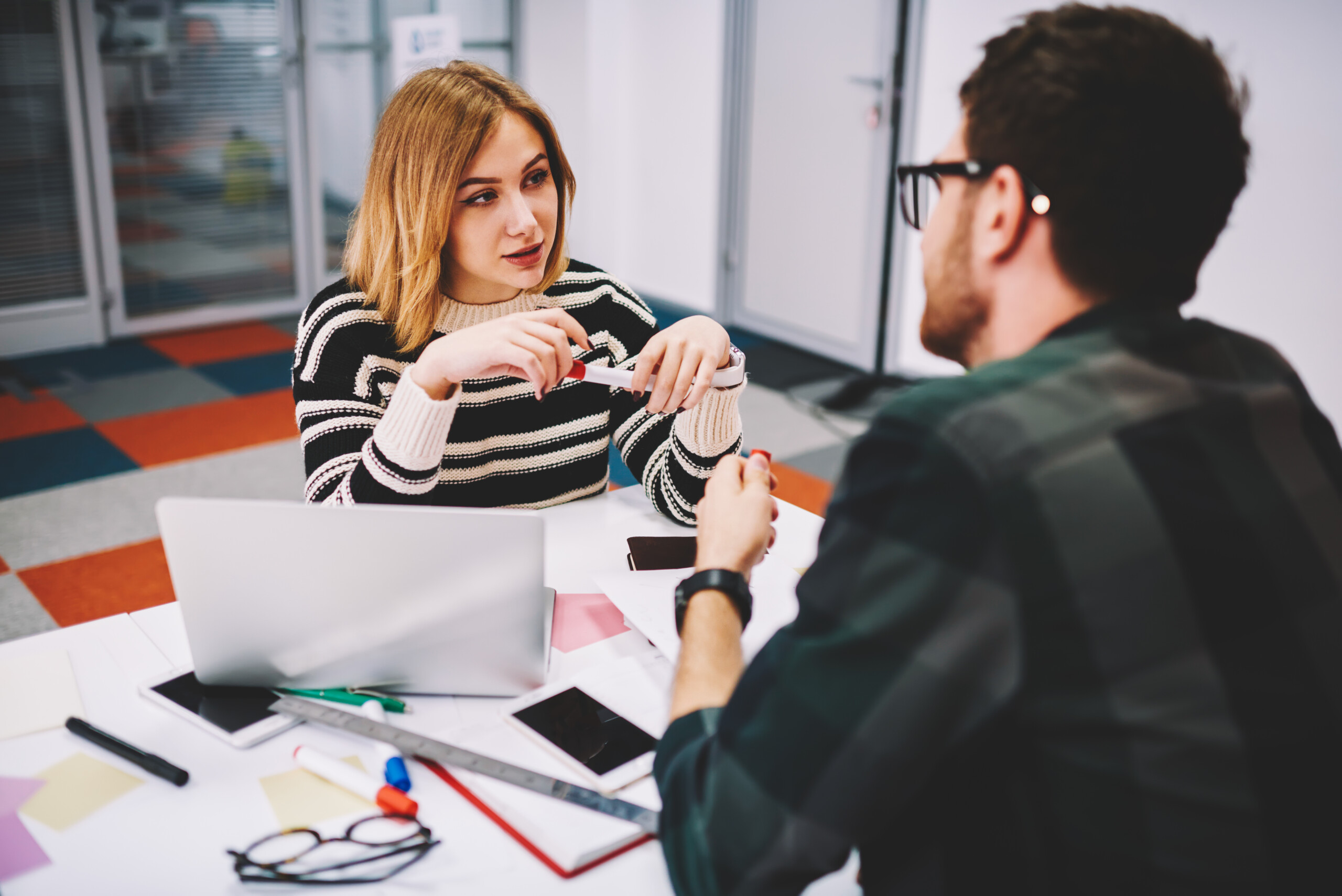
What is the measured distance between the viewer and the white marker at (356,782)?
911 mm

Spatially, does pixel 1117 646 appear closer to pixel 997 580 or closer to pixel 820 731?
pixel 997 580

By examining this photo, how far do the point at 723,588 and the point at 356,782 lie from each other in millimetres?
358

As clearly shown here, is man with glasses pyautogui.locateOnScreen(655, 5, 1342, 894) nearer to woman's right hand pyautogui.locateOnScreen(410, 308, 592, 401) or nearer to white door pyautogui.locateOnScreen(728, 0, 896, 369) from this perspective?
woman's right hand pyautogui.locateOnScreen(410, 308, 592, 401)

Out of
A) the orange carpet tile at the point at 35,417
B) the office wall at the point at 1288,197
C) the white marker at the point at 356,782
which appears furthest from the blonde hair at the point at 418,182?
the orange carpet tile at the point at 35,417

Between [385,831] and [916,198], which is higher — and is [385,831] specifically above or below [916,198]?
below

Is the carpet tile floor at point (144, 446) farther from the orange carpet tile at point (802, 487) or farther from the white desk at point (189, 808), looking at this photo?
the white desk at point (189, 808)

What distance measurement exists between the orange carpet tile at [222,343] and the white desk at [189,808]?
10.9ft

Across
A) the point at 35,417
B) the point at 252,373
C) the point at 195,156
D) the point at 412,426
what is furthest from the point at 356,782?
the point at 195,156

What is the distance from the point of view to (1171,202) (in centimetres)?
70

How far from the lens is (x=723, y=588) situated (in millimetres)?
904

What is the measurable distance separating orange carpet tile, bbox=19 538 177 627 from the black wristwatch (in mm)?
1868

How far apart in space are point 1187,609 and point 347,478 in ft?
3.38

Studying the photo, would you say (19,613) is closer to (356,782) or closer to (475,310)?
(475,310)

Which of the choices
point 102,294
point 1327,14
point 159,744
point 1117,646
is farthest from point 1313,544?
point 102,294
